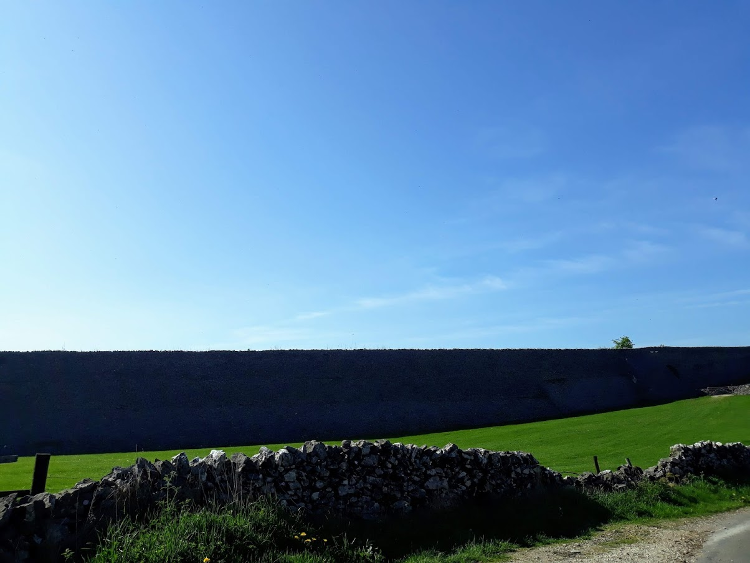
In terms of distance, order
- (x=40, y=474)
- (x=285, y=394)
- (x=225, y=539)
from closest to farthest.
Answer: (x=225, y=539)
(x=40, y=474)
(x=285, y=394)

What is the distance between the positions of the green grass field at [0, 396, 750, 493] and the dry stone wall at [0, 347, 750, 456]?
13.9 feet

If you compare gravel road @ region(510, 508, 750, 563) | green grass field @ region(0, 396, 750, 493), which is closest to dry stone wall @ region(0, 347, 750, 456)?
green grass field @ region(0, 396, 750, 493)

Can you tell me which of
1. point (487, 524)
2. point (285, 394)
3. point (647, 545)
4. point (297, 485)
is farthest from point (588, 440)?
point (285, 394)

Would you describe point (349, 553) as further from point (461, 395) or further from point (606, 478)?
point (461, 395)

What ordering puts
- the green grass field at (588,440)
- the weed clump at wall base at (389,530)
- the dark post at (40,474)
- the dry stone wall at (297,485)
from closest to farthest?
1. the weed clump at wall base at (389,530)
2. the dry stone wall at (297,485)
3. the dark post at (40,474)
4. the green grass field at (588,440)

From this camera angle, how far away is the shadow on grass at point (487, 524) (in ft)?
27.6

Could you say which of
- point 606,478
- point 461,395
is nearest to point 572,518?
point 606,478

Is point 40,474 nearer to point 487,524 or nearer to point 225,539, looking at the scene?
point 225,539

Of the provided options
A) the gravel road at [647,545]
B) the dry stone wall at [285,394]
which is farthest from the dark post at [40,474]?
the dry stone wall at [285,394]

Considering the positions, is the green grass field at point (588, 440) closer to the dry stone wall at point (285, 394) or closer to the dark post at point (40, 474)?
the dry stone wall at point (285, 394)

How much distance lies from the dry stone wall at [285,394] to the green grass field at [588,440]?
13.9 feet

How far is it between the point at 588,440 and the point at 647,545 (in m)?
14.9

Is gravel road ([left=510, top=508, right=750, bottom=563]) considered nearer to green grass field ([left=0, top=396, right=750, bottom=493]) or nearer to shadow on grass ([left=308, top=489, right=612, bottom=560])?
shadow on grass ([left=308, top=489, right=612, bottom=560])

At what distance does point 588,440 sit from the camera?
2305 cm
